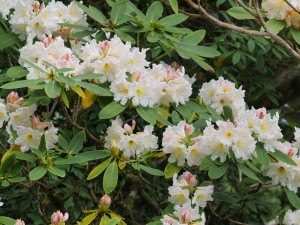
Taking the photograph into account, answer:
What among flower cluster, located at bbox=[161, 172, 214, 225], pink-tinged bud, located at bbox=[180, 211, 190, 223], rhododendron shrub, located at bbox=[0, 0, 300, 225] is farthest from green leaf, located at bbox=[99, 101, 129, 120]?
pink-tinged bud, located at bbox=[180, 211, 190, 223]

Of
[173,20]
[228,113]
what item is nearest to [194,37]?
[173,20]

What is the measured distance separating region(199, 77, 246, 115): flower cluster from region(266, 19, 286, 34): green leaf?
296 mm

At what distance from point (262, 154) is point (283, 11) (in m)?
0.57

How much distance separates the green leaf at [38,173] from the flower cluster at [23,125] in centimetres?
14

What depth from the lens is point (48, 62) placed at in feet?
8.18

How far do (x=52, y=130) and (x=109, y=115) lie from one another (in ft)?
0.97

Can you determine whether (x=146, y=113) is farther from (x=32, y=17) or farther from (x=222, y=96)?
(x=32, y=17)

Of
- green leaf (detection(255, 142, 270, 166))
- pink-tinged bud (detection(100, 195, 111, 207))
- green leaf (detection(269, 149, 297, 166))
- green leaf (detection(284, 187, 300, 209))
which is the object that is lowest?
pink-tinged bud (detection(100, 195, 111, 207))

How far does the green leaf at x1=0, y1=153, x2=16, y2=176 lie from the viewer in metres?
2.52

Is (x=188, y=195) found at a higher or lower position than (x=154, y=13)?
lower

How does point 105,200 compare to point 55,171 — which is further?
point 105,200

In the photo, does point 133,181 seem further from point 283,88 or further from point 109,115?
point 283,88

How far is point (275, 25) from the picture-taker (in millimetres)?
2707

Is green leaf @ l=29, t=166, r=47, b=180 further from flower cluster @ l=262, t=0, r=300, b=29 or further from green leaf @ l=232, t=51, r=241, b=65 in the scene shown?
green leaf @ l=232, t=51, r=241, b=65
